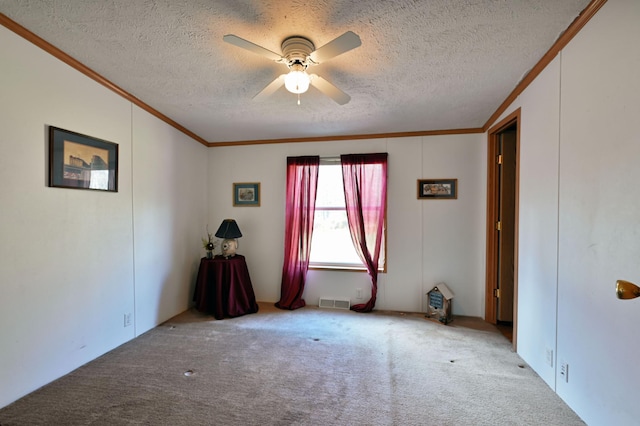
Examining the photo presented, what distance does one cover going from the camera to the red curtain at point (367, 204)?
11.7ft

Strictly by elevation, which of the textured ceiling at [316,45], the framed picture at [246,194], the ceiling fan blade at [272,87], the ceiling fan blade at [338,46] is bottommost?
the framed picture at [246,194]

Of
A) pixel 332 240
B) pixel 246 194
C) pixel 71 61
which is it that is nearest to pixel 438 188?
pixel 332 240

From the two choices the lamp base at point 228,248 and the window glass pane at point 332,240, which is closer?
the lamp base at point 228,248

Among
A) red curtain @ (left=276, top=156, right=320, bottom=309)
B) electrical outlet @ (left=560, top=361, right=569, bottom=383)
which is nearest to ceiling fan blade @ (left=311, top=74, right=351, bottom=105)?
red curtain @ (left=276, top=156, right=320, bottom=309)

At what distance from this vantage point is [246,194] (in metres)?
4.03

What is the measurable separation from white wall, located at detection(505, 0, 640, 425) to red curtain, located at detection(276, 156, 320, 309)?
2.44 m

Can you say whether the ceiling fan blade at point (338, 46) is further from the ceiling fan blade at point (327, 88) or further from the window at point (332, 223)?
the window at point (332, 223)

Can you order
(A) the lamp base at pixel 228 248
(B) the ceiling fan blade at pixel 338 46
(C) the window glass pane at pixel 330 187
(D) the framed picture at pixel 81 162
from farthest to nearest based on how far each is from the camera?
(C) the window glass pane at pixel 330 187 < (A) the lamp base at pixel 228 248 < (D) the framed picture at pixel 81 162 < (B) the ceiling fan blade at pixel 338 46

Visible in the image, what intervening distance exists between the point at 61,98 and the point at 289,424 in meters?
2.89

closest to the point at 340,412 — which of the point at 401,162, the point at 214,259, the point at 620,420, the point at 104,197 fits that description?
the point at 620,420

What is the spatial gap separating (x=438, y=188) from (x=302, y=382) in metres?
2.77

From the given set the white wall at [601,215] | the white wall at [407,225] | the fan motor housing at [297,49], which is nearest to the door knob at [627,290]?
the white wall at [601,215]

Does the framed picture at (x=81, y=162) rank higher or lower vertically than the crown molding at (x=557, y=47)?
lower

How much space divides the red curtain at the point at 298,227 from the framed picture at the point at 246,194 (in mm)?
545
